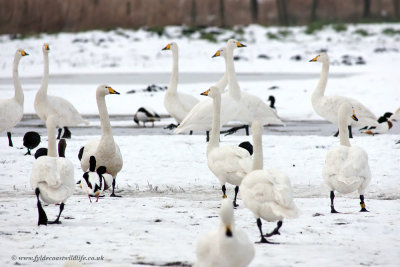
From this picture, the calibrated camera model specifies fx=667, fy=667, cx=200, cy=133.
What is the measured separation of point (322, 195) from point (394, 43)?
28.1 m

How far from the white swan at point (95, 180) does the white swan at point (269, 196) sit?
203cm

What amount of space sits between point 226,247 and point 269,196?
4.66 feet

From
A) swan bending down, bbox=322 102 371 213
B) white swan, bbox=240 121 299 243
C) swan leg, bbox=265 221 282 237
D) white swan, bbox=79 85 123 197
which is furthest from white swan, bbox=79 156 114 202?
swan bending down, bbox=322 102 371 213

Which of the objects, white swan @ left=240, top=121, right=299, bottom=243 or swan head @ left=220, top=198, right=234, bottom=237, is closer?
swan head @ left=220, top=198, right=234, bottom=237

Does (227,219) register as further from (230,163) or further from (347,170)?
(230,163)

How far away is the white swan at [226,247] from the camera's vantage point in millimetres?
4355

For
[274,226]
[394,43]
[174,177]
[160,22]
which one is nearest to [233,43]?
[174,177]

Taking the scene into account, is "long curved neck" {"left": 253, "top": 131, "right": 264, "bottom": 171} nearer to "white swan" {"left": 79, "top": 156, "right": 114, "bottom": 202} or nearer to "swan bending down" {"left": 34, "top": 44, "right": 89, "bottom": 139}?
"white swan" {"left": 79, "top": 156, "right": 114, "bottom": 202}

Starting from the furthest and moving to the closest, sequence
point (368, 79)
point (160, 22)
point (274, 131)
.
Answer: point (160, 22) → point (368, 79) → point (274, 131)

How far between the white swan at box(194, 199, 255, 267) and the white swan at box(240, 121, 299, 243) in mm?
1115

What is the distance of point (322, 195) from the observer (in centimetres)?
797

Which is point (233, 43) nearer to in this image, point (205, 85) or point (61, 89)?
point (205, 85)

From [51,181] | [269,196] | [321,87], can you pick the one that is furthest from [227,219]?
[321,87]

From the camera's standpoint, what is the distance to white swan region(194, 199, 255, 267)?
14.3ft
